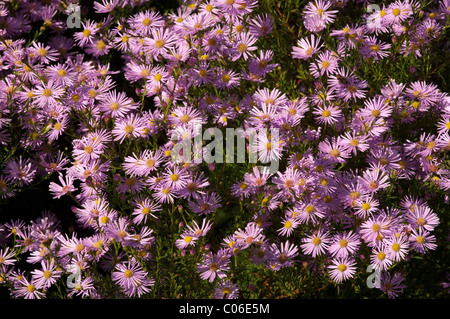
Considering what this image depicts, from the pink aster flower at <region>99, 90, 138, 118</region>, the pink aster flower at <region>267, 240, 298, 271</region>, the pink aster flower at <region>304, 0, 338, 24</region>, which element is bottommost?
the pink aster flower at <region>267, 240, 298, 271</region>

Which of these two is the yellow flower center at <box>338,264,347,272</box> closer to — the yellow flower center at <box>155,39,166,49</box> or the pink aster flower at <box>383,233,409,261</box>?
the pink aster flower at <box>383,233,409,261</box>

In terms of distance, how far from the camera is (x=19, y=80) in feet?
9.71

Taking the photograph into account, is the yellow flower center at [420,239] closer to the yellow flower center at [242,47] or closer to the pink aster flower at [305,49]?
the pink aster flower at [305,49]

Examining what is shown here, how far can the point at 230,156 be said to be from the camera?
2830 mm

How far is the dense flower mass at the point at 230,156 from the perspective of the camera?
2.53 metres

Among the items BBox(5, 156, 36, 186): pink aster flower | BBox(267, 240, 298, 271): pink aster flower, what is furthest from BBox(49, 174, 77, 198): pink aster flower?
BBox(267, 240, 298, 271): pink aster flower

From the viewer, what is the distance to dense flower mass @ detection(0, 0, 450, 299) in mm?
2531

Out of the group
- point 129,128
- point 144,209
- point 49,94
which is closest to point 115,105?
point 129,128

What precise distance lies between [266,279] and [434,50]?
166 centimetres

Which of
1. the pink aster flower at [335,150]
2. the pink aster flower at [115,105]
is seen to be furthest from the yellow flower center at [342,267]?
the pink aster flower at [115,105]

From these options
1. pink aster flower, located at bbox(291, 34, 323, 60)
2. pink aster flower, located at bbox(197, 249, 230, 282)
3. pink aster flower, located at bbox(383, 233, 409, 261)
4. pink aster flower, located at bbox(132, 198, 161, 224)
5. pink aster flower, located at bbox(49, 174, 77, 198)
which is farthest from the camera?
pink aster flower, located at bbox(291, 34, 323, 60)
